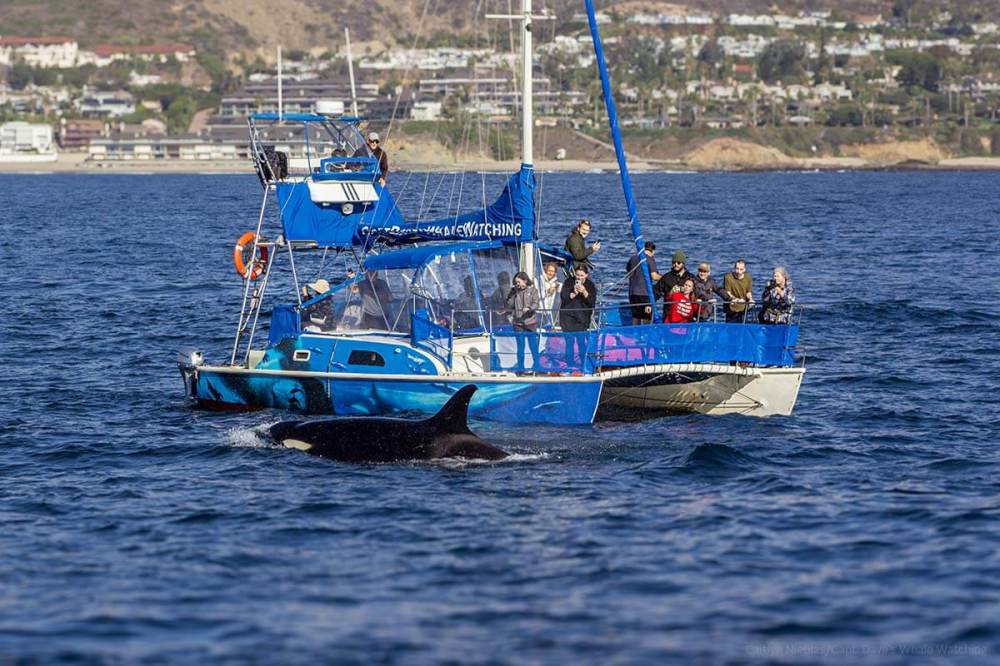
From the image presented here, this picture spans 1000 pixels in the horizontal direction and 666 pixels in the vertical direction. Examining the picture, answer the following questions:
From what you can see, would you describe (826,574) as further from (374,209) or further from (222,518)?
(374,209)

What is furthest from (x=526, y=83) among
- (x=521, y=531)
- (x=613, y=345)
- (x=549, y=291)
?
(x=521, y=531)

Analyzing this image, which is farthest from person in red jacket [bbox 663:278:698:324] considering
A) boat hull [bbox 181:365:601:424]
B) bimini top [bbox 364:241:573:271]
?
bimini top [bbox 364:241:573:271]

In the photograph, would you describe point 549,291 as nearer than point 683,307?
No

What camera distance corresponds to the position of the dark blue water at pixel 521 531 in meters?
16.1

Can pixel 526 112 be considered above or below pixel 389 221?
above

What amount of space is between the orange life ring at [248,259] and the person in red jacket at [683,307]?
825 cm

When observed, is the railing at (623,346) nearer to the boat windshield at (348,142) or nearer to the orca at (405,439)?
the orca at (405,439)

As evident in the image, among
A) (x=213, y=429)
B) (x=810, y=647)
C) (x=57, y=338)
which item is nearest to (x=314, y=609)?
(x=810, y=647)

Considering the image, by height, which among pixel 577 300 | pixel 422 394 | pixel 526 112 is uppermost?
pixel 526 112

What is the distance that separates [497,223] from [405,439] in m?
6.65

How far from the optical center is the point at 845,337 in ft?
132

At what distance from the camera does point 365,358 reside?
28.1 m

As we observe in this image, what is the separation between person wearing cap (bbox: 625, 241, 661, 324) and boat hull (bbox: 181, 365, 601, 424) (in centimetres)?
291

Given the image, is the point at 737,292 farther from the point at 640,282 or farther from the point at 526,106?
the point at 526,106
